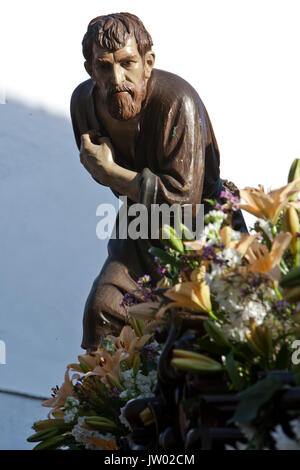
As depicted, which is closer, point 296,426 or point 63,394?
point 296,426

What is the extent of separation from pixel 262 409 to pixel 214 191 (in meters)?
1.34

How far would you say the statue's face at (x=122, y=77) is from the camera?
208 cm

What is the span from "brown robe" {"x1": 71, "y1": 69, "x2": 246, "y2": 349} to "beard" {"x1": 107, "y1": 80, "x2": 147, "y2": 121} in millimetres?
28

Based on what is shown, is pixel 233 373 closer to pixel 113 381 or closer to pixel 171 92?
pixel 113 381

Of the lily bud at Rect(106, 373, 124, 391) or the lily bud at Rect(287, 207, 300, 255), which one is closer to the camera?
the lily bud at Rect(287, 207, 300, 255)

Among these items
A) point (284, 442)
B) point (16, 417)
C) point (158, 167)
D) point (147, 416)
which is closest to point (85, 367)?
point (147, 416)

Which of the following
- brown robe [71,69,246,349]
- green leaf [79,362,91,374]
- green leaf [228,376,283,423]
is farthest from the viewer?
brown robe [71,69,246,349]

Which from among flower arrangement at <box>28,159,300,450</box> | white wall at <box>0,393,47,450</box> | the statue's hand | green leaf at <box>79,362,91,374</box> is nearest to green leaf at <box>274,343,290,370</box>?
flower arrangement at <box>28,159,300,450</box>

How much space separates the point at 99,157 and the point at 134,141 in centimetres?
10

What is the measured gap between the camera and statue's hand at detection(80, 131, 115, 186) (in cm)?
213

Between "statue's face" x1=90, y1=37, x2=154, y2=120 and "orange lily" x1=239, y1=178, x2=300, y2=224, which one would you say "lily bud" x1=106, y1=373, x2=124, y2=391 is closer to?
"orange lily" x1=239, y1=178, x2=300, y2=224

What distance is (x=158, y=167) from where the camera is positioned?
2129 millimetres
